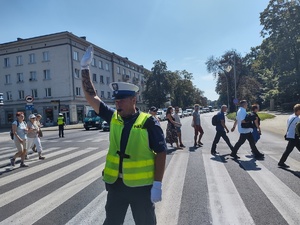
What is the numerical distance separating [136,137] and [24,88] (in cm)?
4597

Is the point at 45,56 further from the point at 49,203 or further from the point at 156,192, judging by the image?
the point at 156,192

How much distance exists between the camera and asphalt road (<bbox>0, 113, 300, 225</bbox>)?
13.2 ft

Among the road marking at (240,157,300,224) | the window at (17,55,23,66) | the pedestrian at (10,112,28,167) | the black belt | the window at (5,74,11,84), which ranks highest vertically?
the window at (17,55,23,66)

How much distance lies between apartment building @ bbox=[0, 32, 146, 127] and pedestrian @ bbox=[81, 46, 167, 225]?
123 ft

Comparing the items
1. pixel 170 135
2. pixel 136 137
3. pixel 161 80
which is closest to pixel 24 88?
pixel 161 80

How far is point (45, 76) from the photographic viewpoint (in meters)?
42.2

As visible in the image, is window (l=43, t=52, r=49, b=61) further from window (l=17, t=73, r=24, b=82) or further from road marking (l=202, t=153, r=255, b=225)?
road marking (l=202, t=153, r=255, b=225)

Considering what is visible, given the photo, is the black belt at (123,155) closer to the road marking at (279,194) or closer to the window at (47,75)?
the road marking at (279,194)

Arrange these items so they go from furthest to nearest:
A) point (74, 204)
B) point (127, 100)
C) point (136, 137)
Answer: point (74, 204) < point (127, 100) < point (136, 137)

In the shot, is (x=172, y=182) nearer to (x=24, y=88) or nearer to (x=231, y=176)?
(x=231, y=176)

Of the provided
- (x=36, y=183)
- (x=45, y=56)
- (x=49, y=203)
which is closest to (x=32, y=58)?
(x=45, y=56)

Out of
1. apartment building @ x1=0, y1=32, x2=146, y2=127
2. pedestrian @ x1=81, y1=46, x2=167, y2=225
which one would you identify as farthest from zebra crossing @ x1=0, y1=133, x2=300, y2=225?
apartment building @ x1=0, y1=32, x2=146, y2=127

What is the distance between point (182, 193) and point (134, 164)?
116 inches

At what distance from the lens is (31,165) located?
8336 mm
